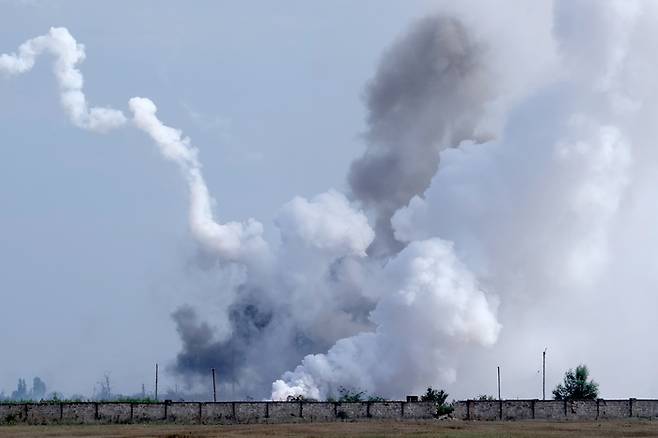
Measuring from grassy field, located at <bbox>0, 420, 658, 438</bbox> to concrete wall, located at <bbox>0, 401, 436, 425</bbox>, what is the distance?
7.19 m

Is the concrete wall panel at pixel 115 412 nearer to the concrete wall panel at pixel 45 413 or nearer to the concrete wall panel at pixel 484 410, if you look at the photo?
the concrete wall panel at pixel 45 413

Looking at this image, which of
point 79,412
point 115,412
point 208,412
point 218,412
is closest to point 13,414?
A: point 79,412

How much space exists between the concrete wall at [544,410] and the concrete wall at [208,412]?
14.3ft

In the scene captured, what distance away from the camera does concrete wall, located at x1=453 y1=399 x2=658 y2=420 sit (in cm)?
11575

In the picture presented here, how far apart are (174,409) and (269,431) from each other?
24402 mm

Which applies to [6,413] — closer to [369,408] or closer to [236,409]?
[236,409]

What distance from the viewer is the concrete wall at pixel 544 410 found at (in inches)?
4557

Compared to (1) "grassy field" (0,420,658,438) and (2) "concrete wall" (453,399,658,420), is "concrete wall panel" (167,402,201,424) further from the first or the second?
(2) "concrete wall" (453,399,658,420)

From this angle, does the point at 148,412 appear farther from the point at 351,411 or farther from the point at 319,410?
the point at 351,411

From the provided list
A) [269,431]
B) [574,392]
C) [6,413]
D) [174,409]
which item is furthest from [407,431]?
[574,392]

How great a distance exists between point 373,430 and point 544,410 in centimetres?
3118

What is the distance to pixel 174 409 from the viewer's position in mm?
112750

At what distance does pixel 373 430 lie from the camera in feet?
301

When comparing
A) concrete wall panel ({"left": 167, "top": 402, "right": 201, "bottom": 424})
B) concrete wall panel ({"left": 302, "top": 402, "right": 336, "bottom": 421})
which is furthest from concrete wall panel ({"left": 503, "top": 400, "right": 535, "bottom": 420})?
concrete wall panel ({"left": 167, "top": 402, "right": 201, "bottom": 424})
